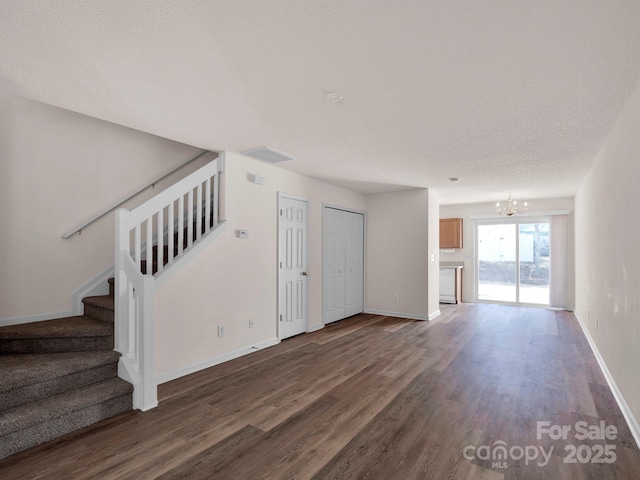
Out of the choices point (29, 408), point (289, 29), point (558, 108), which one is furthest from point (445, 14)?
point (29, 408)

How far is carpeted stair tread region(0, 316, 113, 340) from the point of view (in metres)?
2.80

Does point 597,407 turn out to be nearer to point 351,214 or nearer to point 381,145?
point 381,145

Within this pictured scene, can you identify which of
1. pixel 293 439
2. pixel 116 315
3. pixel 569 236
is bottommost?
pixel 293 439

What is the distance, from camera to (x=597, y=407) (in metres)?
2.81

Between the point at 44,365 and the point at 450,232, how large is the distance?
798 cm

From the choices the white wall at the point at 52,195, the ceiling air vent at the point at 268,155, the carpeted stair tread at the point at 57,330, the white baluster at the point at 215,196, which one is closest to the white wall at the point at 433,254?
the ceiling air vent at the point at 268,155

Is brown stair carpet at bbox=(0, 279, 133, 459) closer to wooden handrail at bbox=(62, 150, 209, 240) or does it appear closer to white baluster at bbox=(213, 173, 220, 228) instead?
wooden handrail at bbox=(62, 150, 209, 240)

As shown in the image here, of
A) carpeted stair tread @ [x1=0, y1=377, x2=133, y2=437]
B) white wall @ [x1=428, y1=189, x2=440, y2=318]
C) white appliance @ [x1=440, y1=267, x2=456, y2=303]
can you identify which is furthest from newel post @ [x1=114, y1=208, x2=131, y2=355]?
white appliance @ [x1=440, y1=267, x2=456, y2=303]

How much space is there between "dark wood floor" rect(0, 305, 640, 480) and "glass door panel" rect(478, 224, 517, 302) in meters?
3.76

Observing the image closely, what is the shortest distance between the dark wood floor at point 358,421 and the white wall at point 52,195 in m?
1.68

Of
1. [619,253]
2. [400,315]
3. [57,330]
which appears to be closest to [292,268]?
[400,315]

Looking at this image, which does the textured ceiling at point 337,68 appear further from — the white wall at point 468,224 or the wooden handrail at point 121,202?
the white wall at point 468,224

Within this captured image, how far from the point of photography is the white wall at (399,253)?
6273 millimetres

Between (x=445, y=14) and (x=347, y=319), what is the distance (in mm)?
5321
